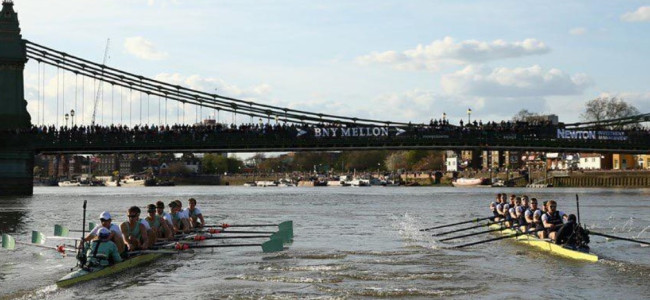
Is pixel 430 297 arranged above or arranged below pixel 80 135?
below

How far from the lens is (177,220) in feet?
96.0

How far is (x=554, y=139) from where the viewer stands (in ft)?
259

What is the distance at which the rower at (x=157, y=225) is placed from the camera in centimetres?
2509

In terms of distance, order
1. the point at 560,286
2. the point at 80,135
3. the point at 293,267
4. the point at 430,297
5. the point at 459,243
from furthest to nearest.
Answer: the point at 80,135, the point at 459,243, the point at 293,267, the point at 560,286, the point at 430,297

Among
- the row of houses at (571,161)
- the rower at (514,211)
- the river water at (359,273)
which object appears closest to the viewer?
the river water at (359,273)

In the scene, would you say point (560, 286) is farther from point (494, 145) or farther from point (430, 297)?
point (494, 145)

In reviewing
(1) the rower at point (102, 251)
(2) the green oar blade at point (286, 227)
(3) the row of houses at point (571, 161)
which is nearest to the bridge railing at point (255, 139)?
(2) the green oar blade at point (286, 227)

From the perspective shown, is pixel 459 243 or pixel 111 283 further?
pixel 459 243

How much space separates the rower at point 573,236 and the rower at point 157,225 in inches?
470

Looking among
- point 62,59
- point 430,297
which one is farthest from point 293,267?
point 62,59

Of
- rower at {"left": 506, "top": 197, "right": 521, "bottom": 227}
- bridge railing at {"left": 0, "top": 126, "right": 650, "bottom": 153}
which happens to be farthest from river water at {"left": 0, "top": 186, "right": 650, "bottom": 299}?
bridge railing at {"left": 0, "top": 126, "right": 650, "bottom": 153}

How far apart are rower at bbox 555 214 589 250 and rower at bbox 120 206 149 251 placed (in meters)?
12.3

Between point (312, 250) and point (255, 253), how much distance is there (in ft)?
6.71

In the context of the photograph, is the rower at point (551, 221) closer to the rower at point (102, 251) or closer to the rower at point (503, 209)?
the rower at point (503, 209)
